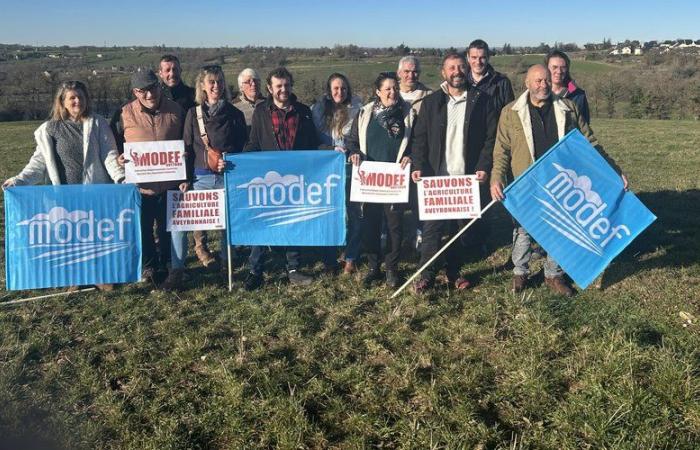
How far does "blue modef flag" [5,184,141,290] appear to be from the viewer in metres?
5.82

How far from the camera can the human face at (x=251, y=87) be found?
6875 millimetres

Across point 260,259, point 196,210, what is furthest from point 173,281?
point 260,259

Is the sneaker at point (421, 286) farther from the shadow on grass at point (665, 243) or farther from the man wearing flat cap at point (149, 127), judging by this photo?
the man wearing flat cap at point (149, 127)

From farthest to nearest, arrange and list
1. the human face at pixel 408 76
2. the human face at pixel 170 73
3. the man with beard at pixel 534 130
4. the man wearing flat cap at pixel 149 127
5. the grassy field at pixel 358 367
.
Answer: the human face at pixel 170 73 → the human face at pixel 408 76 → the man wearing flat cap at pixel 149 127 → the man with beard at pixel 534 130 → the grassy field at pixel 358 367

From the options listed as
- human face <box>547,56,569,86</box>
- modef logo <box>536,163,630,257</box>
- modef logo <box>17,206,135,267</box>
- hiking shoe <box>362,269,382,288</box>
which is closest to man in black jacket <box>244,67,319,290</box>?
hiking shoe <box>362,269,382,288</box>

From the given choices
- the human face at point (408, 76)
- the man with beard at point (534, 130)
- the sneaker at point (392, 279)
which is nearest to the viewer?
the man with beard at point (534, 130)

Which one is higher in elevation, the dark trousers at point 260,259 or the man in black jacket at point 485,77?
the man in black jacket at point 485,77

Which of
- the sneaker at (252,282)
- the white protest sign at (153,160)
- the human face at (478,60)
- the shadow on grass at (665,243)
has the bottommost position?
the sneaker at (252,282)

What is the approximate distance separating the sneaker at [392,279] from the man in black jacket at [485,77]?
7.97 ft

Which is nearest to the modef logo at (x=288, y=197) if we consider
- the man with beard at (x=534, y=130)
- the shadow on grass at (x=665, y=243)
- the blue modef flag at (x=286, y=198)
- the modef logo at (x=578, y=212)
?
the blue modef flag at (x=286, y=198)

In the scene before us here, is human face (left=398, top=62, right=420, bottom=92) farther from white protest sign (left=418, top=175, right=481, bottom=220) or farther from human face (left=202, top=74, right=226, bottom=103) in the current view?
human face (left=202, top=74, right=226, bottom=103)

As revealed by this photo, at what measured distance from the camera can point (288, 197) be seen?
6242 mm

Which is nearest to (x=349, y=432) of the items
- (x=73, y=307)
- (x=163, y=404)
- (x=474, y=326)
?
(x=163, y=404)

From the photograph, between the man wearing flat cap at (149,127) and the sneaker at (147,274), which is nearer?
the man wearing flat cap at (149,127)
